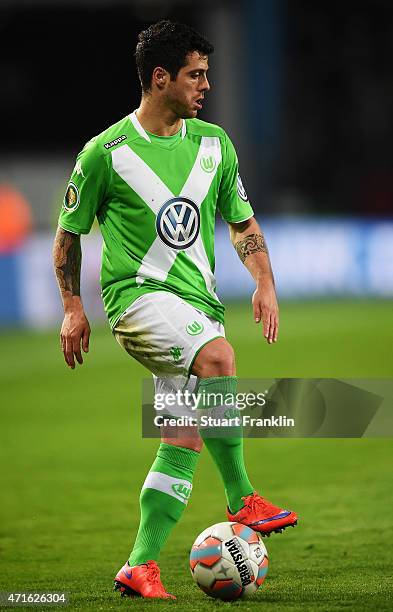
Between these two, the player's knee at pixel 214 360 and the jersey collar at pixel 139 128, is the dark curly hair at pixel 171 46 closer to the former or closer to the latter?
the jersey collar at pixel 139 128

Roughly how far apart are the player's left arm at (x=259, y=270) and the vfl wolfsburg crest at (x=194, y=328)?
0.27m

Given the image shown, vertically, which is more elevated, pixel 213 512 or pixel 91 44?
pixel 91 44

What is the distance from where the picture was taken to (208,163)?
4895mm

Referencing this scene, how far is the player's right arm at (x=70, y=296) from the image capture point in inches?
188

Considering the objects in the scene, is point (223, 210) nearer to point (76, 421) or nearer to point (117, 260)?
point (117, 260)

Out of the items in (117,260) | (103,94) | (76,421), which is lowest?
(76,421)

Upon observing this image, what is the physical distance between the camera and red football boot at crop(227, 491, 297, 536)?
4695 millimetres

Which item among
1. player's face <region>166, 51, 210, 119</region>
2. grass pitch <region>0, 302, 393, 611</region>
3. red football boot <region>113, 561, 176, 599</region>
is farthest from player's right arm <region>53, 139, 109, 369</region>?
grass pitch <region>0, 302, 393, 611</region>

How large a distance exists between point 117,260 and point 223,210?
1.89 feet

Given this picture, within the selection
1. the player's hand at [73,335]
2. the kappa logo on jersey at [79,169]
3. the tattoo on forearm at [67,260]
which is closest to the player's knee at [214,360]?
the player's hand at [73,335]

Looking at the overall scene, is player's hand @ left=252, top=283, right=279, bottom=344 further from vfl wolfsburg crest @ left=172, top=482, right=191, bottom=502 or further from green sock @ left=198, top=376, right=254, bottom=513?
vfl wolfsburg crest @ left=172, top=482, right=191, bottom=502

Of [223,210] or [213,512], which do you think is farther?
[213,512]

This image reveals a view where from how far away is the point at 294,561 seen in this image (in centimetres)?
570

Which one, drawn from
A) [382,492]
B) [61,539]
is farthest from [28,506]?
[382,492]
